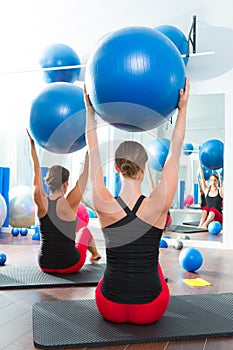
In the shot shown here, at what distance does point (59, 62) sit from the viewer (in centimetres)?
420

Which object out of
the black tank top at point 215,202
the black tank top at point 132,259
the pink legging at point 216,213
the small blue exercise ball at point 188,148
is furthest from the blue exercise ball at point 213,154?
the black tank top at point 132,259

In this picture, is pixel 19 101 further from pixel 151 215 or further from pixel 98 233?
pixel 151 215

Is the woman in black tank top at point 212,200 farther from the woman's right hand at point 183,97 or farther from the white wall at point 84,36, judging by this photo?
the woman's right hand at point 183,97

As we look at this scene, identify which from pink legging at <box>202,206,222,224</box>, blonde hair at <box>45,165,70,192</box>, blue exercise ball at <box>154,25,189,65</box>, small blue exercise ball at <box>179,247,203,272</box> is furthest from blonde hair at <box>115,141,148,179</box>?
pink legging at <box>202,206,222,224</box>

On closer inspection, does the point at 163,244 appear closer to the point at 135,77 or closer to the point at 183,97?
the point at 183,97

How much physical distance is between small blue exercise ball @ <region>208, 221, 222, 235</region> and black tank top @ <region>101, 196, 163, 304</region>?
3354mm

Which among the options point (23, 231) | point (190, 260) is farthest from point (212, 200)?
point (23, 231)

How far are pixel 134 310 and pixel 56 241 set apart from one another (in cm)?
121

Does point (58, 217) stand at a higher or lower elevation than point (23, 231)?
higher

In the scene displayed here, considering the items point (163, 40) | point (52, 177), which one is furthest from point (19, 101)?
point (163, 40)

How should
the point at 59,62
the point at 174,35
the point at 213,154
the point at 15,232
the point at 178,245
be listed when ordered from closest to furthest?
the point at 59,62 < the point at 174,35 < the point at 178,245 < the point at 213,154 < the point at 15,232

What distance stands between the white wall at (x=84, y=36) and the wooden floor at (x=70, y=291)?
1.16m

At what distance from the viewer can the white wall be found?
5.11 meters

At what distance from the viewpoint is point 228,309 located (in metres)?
2.42
